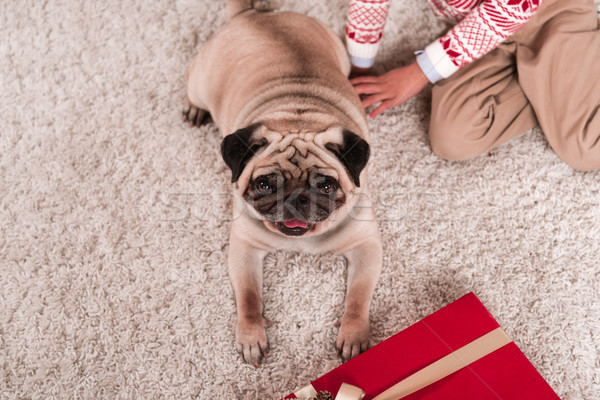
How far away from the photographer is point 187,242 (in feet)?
6.37

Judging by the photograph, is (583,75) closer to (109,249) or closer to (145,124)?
(145,124)

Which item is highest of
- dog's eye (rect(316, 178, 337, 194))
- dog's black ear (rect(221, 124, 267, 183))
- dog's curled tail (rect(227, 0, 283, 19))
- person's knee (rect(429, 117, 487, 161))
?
dog's curled tail (rect(227, 0, 283, 19))

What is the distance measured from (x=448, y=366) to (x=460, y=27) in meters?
1.19

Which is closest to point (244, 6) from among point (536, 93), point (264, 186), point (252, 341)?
point (264, 186)

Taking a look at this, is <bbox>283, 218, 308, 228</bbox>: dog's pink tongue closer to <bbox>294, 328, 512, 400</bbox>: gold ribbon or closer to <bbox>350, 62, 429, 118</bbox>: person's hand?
<bbox>294, 328, 512, 400</bbox>: gold ribbon

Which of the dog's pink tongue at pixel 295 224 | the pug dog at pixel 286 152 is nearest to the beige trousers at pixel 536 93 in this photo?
the pug dog at pixel 286 152

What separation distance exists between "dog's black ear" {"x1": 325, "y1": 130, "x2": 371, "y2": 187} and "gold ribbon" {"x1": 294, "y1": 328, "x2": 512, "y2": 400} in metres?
0.59

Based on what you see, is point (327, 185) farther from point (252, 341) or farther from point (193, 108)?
point (193, 108)

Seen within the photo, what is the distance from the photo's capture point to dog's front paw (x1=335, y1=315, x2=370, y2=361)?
5.54 feet

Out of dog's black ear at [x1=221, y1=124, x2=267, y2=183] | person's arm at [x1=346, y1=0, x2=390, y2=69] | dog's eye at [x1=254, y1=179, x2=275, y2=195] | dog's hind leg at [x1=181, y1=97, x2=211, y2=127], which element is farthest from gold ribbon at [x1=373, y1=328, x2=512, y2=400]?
dog's hind leg at [x1=181, y1=97, x2=211, y2=127]

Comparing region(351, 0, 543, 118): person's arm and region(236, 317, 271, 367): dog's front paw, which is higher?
region(351, 0, 543, 118): person's arm

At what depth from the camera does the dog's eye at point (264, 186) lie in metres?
1.45

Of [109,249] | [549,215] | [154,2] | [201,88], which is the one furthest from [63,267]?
[549,215]

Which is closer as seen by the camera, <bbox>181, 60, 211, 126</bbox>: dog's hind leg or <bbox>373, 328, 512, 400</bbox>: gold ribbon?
<bbox>373, 328, 512, 400</bbox>: gold ribbon
